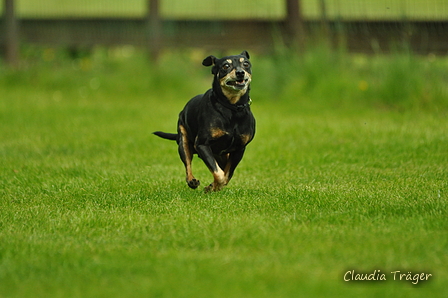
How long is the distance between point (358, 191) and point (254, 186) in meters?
1.06

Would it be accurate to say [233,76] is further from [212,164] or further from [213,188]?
[213,188]

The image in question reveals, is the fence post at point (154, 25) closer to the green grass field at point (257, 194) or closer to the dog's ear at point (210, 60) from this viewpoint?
the green grass field at point (257, 194)

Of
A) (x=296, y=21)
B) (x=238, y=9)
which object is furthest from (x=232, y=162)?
(x=238, y=9)

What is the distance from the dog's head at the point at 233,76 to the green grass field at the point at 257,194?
2.91ft

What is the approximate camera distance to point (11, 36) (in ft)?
57.0

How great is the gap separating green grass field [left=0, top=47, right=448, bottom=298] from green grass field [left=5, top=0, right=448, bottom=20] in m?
0.93

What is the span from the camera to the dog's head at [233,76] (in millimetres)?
6398

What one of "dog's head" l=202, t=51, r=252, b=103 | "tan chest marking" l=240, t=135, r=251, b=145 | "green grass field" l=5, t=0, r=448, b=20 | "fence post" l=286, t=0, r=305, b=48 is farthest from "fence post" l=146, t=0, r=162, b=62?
"tan chest marking" l=240, t=135, r=251, b=145

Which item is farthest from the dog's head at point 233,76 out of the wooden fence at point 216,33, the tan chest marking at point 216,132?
the wooden fence at point 216,33

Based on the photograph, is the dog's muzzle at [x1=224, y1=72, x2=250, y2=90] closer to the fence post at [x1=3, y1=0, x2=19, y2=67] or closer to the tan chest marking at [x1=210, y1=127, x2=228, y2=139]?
the tan chest marking at [x1=210, y1=127, x2=228, y2=139]

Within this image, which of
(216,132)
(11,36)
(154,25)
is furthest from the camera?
(11,36)

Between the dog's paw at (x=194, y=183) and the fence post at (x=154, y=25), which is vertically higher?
the fence post at (x=154, y=25)

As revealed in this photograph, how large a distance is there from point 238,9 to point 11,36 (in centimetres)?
526

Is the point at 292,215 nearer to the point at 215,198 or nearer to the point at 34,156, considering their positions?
the point at 215,198
